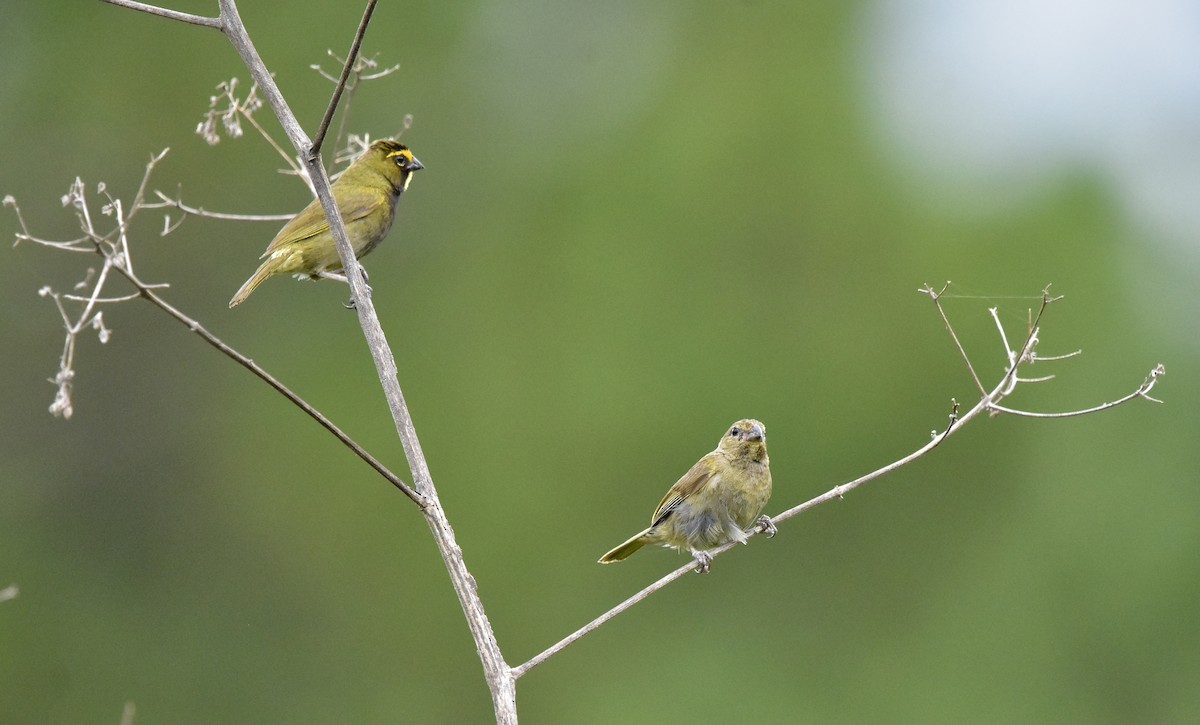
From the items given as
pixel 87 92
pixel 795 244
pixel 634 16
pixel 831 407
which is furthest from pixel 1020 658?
pixel 87 92

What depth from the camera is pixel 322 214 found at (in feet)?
23.8

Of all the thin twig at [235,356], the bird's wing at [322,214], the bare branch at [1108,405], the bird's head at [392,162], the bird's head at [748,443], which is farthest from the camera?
the bird's head at [392,162]

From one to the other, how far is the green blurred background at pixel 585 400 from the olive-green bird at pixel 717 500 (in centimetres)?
1087

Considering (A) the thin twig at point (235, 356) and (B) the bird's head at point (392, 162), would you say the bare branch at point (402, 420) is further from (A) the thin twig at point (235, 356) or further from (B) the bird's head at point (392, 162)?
(B) the bird's head at point (392, 162)

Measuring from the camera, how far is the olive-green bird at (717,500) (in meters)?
6.46

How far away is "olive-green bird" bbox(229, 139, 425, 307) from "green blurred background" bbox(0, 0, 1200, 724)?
10.2 m

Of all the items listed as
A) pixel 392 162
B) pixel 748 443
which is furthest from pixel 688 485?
pixel 392 162

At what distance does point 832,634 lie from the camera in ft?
61.6

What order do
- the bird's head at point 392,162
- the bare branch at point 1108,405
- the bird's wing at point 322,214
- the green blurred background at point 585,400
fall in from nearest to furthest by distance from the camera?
the bare branch at point 1108,405, the bird's wing at point 322,214, the bird's head at point 392,162, the green blurred background at point 585,400

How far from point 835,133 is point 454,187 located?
545cm

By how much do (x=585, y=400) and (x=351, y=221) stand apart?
40.5 ft

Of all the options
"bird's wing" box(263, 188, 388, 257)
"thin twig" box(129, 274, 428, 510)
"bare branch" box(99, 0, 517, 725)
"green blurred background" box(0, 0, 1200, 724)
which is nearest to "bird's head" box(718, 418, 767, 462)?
"bird's wing" box(263, 188, 388, 257)

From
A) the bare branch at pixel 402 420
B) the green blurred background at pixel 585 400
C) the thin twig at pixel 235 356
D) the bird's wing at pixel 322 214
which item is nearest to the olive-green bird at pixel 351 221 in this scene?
the bird's wing at pixel 322 214

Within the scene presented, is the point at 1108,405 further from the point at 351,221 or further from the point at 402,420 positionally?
the point at 351,221
